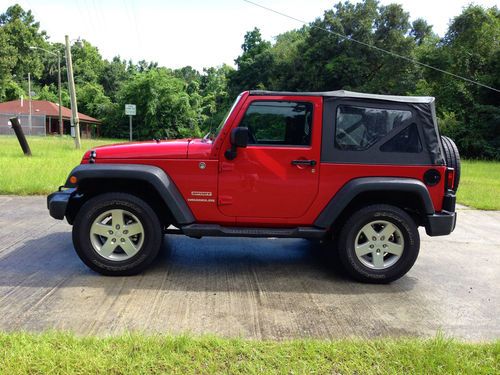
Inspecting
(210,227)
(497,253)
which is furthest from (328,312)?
(497,253)

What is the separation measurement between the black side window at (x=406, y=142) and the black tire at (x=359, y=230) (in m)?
0.59

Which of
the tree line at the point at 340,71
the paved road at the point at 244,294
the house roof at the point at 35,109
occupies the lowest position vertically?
the paved road at the point at 244,294

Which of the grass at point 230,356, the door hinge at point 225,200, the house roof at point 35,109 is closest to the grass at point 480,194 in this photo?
the door hinge at point 225,200

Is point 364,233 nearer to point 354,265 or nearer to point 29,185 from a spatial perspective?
point 354,265

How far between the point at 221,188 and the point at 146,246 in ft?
3.09

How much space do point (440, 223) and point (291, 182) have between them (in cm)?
155

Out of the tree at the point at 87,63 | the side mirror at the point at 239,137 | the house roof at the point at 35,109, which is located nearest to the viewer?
the side mirror at the point at 239,137

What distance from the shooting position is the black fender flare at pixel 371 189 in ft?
14.3

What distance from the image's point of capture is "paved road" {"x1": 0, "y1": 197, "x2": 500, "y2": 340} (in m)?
3.48

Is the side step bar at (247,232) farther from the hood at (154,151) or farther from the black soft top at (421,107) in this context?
the black soft top at (421,107)

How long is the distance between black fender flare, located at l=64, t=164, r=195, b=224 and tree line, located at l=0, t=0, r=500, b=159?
5.66 m

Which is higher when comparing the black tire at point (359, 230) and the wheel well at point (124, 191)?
the wheel well at point (124, 191)

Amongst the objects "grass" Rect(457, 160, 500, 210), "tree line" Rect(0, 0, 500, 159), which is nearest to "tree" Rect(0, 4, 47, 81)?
"tree line" Rect(0, 0, 500, 159)

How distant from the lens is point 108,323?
→ 11.2 feet
